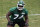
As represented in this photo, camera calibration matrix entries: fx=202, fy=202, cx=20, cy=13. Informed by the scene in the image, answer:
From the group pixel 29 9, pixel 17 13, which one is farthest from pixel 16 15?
pixel 29 9

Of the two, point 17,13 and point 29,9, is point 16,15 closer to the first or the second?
point 17,13

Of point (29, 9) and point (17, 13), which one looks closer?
point (17, 13)

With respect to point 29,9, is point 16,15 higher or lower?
higher

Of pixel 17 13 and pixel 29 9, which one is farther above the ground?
pixel 17 13

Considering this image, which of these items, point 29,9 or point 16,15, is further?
point 29,9

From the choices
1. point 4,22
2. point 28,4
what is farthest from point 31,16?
point 28,4

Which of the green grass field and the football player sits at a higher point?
the football player

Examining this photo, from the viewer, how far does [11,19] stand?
7.49m

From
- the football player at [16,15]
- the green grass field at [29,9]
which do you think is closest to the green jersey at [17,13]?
the football player at [16,15]

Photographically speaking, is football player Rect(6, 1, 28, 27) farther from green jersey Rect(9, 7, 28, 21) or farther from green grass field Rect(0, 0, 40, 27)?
green grass field Rect(0, 0, 40, 27)

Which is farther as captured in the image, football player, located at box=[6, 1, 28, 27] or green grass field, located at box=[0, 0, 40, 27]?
green grass field, located at box=[0, 0, 40, 27]

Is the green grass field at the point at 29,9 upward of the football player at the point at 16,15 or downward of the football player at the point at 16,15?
downward

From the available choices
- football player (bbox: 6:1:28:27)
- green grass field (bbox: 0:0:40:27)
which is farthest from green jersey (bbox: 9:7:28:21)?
green grass field (bbox: 0:0:40:27)

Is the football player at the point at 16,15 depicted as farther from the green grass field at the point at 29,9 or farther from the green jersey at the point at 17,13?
the green grass field at the point at 29,9
